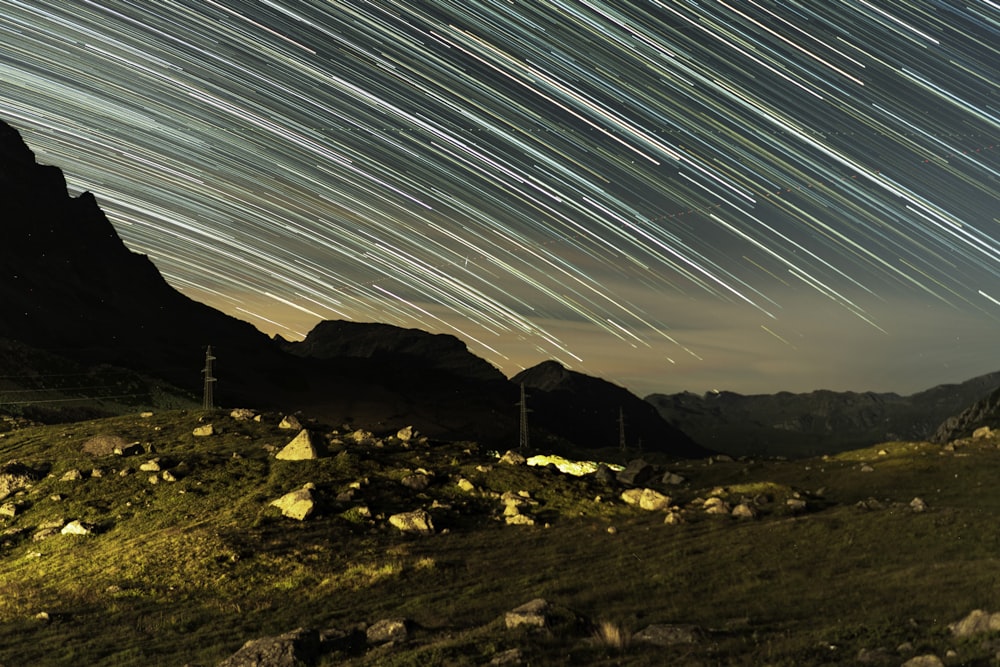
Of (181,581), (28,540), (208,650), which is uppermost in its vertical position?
(208,650)

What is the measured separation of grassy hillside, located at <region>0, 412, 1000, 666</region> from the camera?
1516 centimetres

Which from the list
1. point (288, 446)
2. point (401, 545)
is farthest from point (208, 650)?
point (288, 446)

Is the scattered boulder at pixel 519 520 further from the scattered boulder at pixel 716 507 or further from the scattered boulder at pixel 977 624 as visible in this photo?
the scattered boulder at pixel 977 624

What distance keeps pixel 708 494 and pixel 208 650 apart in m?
32.0

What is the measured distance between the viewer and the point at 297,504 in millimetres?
30094

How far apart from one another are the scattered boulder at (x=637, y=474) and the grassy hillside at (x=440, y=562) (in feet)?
24.4

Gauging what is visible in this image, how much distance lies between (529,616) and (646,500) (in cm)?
2278

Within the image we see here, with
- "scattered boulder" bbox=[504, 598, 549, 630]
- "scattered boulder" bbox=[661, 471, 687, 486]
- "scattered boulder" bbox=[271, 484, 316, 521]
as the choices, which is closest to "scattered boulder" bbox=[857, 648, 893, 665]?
"scattered boulder" bbox=[504, 598, 549, 630]

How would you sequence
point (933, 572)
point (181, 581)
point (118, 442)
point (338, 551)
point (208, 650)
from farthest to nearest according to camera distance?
1. point (118, 442)
2. point (338, 551)
3. point (181, 581)
4. point (933, 572)
5. point (208, 650)

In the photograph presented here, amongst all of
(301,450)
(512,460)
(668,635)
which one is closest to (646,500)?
(512,460)

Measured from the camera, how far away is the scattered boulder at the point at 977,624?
13289 mm

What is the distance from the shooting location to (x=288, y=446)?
38281 mm

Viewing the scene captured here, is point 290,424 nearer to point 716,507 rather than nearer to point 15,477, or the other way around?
point 15,477

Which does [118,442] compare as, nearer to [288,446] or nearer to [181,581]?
[288,446]
